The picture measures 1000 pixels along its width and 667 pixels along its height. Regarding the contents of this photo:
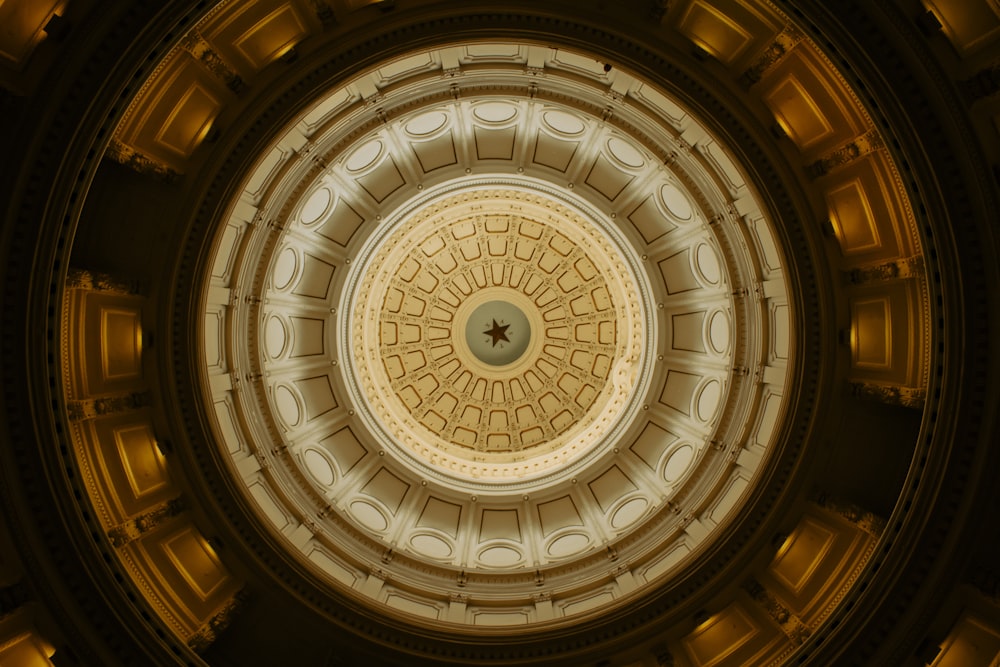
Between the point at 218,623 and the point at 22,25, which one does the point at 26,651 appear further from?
the point at 22,25

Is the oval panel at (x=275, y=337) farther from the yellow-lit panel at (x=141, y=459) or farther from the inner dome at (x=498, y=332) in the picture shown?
the inner dome at (x=498, y=332)

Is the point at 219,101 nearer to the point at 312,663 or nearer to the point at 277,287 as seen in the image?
the point at 277,287

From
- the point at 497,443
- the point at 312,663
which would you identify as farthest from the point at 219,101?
the point at 497,443

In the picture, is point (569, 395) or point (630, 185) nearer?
point (630, 185)

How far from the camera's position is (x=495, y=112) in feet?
49.8

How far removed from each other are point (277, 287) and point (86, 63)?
280 inches

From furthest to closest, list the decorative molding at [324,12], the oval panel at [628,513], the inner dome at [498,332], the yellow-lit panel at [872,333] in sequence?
the inner dome at [498,332] < the oval panel at [628,513] < the yellow-lit panel at [872,333] < the decorative molding at [324,12]

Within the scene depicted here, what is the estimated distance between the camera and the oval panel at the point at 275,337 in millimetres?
15578

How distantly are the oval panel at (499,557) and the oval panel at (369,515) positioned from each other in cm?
283

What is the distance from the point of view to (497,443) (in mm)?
22266

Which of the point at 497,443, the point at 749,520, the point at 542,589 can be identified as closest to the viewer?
the point at 749,520

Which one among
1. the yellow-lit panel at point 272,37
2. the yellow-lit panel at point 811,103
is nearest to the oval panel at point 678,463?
the yellow-lit panel at point 811,103

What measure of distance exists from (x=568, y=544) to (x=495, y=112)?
452 inches

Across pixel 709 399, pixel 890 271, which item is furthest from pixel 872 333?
pixel 709 399
